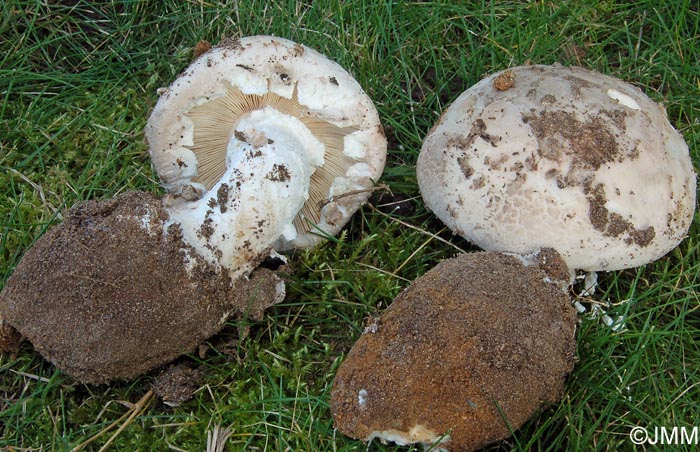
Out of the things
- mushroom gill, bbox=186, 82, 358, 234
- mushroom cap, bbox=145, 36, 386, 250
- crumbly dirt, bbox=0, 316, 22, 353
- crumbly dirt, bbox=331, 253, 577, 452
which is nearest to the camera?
crumbly dirt, bbox=331, 253, 577, 452

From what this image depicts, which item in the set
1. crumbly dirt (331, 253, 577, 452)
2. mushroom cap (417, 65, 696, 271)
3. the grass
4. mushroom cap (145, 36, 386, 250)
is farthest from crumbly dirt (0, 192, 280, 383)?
mushroom cap (417, 65, 696, 271)

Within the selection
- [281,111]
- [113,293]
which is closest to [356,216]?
[281,111]

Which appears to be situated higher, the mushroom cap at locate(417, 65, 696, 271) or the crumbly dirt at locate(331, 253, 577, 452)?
the mushroom cap at locate(417, 65, 696, 271)

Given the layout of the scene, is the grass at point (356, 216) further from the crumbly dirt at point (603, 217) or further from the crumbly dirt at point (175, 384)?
the crumbly dirt at point (603, 217)

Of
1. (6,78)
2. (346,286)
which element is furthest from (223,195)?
(6,78)

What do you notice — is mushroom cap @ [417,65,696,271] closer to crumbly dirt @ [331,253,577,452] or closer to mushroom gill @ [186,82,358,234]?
crumbly dirt @ [331,253,577,452]

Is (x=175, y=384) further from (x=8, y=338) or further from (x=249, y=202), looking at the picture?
(x=249, y=202)
